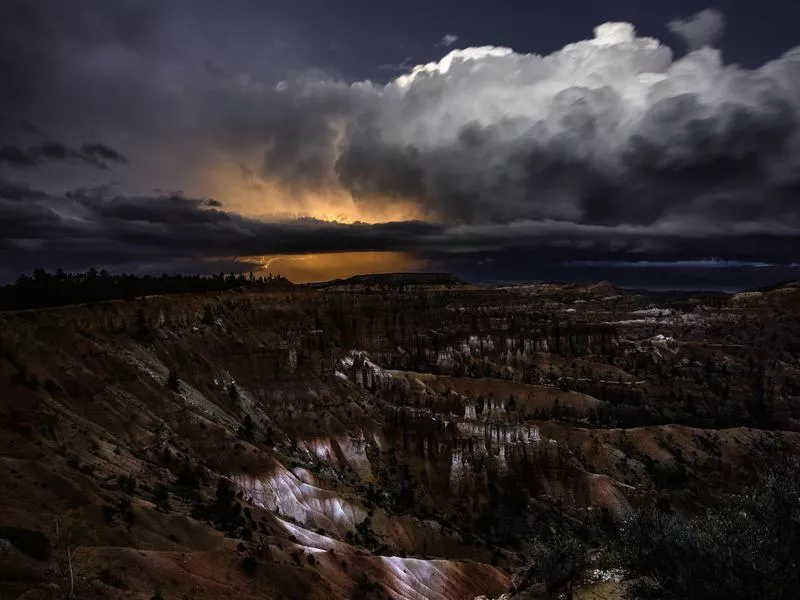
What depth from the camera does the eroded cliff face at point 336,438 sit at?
24656mm

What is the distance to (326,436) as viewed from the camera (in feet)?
227

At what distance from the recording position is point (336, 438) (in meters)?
69.9

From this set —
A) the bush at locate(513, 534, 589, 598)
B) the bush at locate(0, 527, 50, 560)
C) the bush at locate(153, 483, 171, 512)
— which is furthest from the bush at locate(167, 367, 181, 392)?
the bush at locate(513, 534, 589, 598)

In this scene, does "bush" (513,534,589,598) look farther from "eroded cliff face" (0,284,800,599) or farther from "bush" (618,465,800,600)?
"eroded cliff face" (0,284,800,599)

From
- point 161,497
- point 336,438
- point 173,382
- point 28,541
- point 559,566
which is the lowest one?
point 336,438

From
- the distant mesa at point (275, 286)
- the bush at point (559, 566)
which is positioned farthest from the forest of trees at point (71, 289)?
the bush at point (559, 566)

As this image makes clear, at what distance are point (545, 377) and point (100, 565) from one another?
363 ft

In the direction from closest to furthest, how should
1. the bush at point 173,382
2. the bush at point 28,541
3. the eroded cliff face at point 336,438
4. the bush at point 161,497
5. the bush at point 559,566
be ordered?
the bush at point 28,541 < the bush at point 559,566 < the eroded cliff face at point 336,438 < the bush at point 161,497 < the bush at point 173,382

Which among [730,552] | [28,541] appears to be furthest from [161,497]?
[730,552]

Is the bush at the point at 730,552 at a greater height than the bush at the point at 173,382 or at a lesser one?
greater

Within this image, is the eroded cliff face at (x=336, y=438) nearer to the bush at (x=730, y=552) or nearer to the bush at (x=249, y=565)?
the bush at (x=249, y=565)

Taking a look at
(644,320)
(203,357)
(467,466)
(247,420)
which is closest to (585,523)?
(467,466)

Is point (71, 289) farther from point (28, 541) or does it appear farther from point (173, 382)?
point (28, 541)

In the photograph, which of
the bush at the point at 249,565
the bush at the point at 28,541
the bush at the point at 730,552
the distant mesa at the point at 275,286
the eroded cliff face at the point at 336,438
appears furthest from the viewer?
the distant mesa at the point at 275,286
